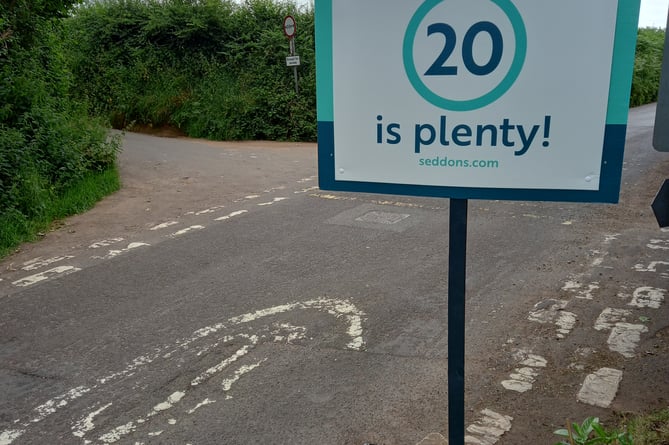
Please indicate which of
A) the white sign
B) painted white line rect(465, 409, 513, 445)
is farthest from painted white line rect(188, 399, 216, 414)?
the white sign

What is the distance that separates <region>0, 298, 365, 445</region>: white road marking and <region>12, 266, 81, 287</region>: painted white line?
7.32ft

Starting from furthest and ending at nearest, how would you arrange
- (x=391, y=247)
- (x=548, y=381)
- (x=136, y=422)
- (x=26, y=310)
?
(x=391, y=247) → (x=26, y=310) → (x=548, y=381) → (x=136, y=422)

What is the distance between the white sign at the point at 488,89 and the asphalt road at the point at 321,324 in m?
1.61

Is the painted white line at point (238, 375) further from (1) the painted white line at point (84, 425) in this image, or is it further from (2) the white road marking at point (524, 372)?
(2) the white road marking at point (524, 372)

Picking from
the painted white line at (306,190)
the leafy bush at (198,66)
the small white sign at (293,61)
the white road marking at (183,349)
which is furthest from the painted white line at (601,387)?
the leafy bush at (198,66)

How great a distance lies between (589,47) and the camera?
2.06 meters

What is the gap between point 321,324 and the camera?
4617mm

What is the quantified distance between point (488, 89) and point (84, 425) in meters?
2.85

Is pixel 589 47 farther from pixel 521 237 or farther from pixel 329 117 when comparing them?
pixel 521 237

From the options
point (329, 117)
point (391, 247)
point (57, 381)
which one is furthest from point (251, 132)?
point (329, 117)

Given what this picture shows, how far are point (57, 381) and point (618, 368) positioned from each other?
3648 mm

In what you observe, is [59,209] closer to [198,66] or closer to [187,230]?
[187,230]

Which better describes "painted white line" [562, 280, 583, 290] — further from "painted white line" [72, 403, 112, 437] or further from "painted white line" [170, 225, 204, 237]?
"painted white line" [170, 225, 204, 237]

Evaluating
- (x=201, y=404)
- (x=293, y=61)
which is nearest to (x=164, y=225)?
(x=201, y=404)
